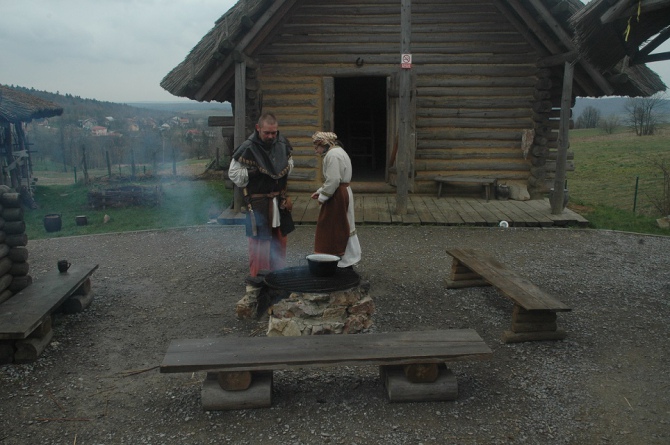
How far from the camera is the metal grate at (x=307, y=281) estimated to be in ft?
16.4

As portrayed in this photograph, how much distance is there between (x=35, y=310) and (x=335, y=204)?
2986 mm

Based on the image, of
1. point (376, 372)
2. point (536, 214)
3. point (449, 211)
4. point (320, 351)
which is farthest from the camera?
point (449, 211)

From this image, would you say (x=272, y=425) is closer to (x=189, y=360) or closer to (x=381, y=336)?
(x=189, y=360)

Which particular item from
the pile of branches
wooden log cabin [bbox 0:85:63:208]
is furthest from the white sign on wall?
wooden log cabin [bbox 0:85:63:208]

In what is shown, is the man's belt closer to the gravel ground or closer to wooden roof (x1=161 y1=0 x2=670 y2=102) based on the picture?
the gravel ground

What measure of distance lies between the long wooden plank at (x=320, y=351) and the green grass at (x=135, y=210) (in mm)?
6778

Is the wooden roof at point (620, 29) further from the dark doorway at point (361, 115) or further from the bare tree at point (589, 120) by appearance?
the bare tree at point (589, 120)

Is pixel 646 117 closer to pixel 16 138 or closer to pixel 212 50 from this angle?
pixel 212 50

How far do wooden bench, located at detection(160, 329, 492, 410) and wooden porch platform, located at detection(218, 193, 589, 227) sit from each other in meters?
5.43

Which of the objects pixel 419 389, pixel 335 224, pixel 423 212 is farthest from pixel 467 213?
pixel 419 389

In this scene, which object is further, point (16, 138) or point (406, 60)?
point (16, 138)

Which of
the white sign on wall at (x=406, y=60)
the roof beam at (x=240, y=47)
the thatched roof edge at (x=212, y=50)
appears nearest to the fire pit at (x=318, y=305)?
the white sign on wall at (x=406, y=60)

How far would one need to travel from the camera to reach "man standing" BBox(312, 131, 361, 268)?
5.68m

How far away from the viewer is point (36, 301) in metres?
5.05
